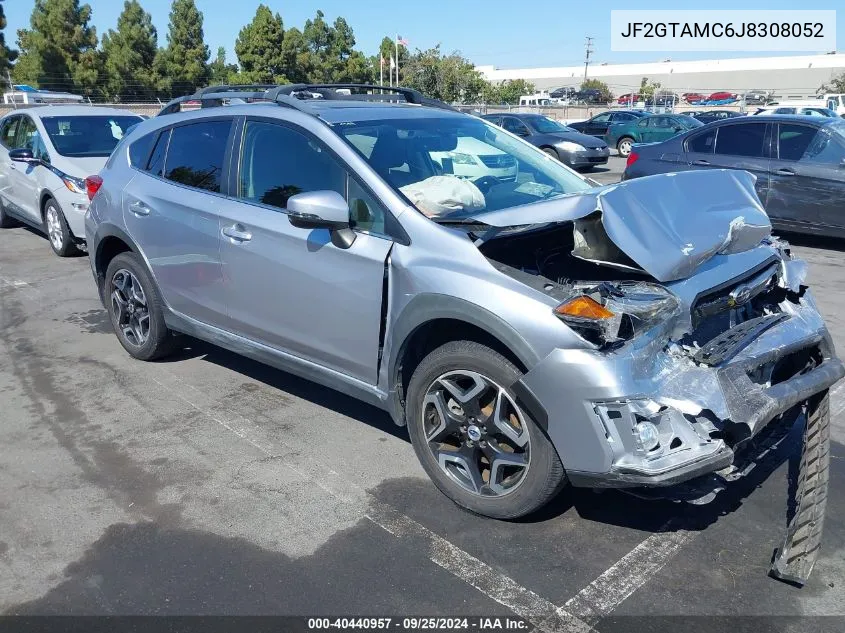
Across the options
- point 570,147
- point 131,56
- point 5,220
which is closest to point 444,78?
point 131,56

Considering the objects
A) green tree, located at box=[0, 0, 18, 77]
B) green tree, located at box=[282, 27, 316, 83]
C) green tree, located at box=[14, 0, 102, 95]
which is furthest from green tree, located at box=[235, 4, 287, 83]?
green tree, located at box=[0, 0, 18, 77]

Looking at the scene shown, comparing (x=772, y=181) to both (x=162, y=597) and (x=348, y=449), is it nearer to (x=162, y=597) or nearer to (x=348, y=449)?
(x=348, y=449)

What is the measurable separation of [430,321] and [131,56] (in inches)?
1863

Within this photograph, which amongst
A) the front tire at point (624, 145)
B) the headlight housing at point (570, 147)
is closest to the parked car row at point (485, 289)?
the headlight housing at point (570, 147)

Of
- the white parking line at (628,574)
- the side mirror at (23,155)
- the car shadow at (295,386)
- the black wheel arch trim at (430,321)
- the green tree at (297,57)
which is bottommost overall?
the white parking line at (628,574)

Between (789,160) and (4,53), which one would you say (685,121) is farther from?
(4,53)

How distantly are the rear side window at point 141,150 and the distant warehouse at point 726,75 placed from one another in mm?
73237

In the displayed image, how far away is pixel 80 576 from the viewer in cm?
306

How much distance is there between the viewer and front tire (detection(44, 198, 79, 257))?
8.80 metres

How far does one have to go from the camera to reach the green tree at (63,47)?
4128cm

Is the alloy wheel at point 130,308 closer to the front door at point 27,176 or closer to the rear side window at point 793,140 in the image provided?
the front door at point 27,176

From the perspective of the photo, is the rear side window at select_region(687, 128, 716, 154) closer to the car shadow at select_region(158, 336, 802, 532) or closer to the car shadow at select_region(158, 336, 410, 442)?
the car shadow at select_region(158, 336, 802, 532)

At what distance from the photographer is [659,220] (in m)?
3.26

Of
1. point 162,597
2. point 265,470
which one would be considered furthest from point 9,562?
point 265,470
